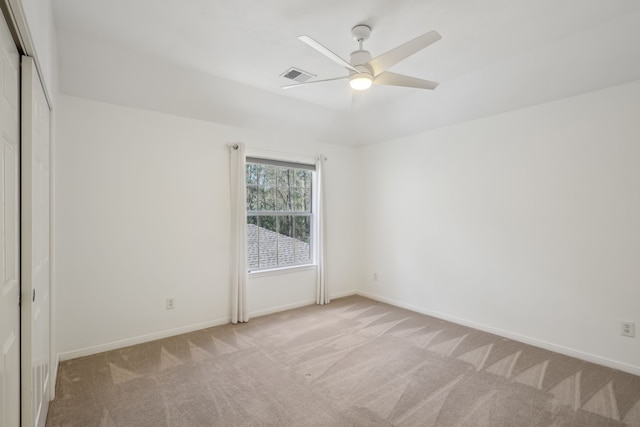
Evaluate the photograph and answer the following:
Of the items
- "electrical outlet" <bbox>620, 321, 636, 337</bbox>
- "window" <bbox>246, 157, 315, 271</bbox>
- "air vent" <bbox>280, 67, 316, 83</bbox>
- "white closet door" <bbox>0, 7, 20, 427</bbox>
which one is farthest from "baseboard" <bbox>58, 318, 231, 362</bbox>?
"electrical outlet" <bbox>620, 321, 636, 337</bbox>

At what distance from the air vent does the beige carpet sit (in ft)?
9.11

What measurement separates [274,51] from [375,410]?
117 inches

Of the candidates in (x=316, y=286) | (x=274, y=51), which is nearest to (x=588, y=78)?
(x=274, y=51)

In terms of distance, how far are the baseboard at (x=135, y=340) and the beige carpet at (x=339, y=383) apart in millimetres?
83

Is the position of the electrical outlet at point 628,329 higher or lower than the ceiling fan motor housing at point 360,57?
lower

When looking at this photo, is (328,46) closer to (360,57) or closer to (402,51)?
(360,57)

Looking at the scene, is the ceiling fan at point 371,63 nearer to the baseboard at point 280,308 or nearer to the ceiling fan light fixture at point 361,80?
the ceiling fan light fixture at point 361,80

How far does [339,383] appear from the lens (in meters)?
2.58

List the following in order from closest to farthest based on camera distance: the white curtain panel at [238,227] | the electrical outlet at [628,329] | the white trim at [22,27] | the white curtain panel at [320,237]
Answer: the white trim at [22,27]
the electrical outlet at [628,329]
the white curtain panel at [238,227]
the white curtain panel at [320,237]

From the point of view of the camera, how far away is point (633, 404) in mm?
2297

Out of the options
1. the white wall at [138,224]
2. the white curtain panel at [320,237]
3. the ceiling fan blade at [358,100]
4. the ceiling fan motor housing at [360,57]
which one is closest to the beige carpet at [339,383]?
the white wall at [138,224]

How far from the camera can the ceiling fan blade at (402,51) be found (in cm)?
199

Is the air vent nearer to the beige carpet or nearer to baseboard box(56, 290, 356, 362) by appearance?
the beige carpet

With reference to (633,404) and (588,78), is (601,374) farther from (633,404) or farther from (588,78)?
(588,78)
